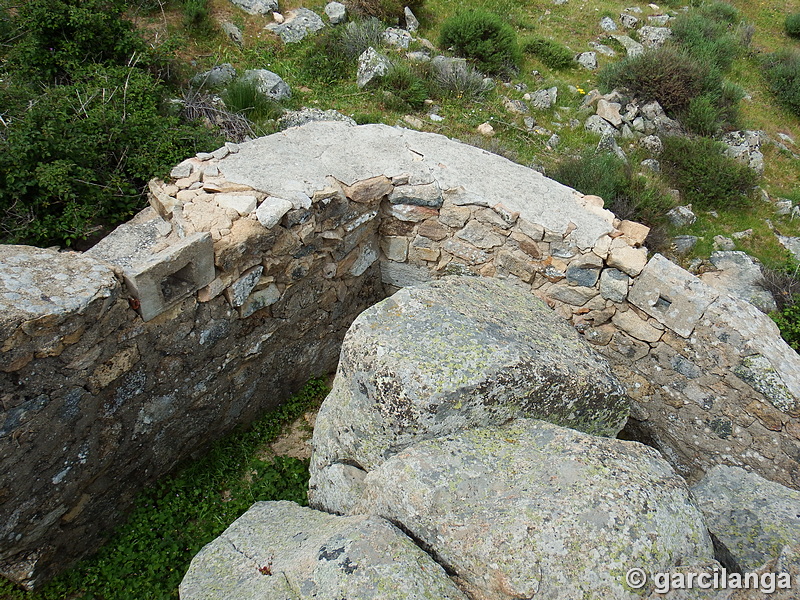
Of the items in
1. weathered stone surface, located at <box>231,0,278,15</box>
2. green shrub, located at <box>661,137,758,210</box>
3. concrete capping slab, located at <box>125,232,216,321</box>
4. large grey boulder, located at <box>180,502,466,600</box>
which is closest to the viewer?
large grey boulder, located at <box>180,502,466,600</box>

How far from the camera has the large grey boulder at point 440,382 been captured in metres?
2.99

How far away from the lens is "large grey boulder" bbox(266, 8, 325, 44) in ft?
25.5

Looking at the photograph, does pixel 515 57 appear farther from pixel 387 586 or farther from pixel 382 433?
pixel 387 586

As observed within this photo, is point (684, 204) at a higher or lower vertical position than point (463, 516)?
lower

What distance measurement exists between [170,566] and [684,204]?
6617 mm

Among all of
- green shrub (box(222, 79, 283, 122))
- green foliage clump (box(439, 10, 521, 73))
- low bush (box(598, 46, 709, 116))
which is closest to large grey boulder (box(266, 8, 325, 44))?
green foliage clump (box(439, 10, 521, 73))

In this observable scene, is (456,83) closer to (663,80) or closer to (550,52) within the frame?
(550,52)

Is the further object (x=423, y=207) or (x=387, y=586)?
(x=423, y=207)

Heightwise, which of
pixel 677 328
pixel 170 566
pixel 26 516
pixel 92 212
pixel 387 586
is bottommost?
pixel 170 566

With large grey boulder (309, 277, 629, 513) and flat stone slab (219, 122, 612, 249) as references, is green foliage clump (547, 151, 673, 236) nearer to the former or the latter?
flat stone slab (219, 122, 612, 249)

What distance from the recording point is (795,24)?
11.8m

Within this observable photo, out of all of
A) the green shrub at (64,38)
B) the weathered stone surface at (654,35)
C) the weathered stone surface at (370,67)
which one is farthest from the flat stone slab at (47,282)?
the weathered stone surface at (654,35)

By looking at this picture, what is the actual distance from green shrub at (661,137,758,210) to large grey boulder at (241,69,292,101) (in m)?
4.93

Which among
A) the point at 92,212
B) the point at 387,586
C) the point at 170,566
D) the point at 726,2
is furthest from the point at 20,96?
the point at 726,2
